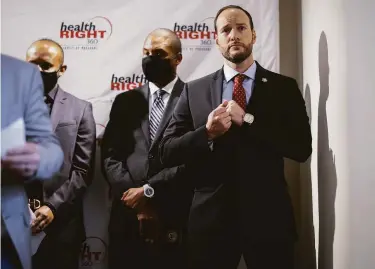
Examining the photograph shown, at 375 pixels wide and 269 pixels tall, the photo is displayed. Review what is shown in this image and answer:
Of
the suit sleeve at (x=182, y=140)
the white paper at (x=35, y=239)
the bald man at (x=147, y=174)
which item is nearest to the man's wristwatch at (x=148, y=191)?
the bald man at (x=147, y=174)

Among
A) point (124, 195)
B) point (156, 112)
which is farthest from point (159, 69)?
point (124, 195)

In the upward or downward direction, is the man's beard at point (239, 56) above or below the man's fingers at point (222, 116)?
above

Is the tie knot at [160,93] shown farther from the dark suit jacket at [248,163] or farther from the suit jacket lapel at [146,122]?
the dark suit jacket at [248,163]

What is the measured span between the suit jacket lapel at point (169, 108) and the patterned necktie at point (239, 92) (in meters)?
0.31

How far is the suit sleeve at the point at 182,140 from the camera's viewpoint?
2.36 meters

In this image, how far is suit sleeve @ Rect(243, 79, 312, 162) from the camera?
2361mm

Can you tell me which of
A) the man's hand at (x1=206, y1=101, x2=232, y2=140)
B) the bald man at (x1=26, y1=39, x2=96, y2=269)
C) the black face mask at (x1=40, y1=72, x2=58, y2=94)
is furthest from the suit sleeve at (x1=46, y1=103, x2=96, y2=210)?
the man's hand at (x1=206, y1=101, x2=232, y2=140)

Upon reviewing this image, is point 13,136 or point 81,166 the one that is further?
point 81,166

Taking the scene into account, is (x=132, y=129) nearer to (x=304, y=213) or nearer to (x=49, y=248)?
(x=49, y=248)

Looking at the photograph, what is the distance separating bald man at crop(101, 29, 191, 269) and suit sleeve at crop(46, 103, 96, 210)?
7 cm

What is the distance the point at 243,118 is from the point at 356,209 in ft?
2.22

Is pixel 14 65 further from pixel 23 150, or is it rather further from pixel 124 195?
pixel 124 195

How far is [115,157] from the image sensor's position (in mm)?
2559

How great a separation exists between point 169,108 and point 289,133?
2.07ft
